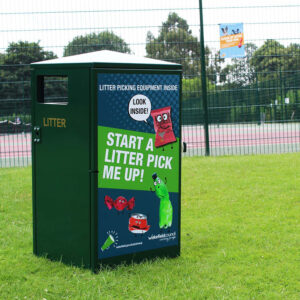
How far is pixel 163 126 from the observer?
5.18 metres

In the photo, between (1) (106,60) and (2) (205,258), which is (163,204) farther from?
(1) (106,60)

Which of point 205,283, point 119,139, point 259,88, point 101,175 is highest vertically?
point 259,88

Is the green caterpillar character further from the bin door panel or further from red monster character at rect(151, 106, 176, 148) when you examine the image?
the bin door panel

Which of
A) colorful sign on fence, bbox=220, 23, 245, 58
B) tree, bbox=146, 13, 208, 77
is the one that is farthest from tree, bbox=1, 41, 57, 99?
colorful sign on fence, bbox=220, 23, 245, 58

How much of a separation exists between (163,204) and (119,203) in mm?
492

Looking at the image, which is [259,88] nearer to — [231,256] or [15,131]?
[15,131]

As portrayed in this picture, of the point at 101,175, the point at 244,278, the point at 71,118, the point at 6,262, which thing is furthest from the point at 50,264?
the point at 244,278

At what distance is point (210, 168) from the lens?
1067cm

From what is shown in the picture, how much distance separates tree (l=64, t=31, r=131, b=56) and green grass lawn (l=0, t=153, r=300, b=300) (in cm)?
471

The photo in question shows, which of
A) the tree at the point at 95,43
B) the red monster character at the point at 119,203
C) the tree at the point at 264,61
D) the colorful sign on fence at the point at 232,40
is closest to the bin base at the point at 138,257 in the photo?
the red monster character at the point at 119,203

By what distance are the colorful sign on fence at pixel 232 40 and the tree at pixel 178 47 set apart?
0.65 metres

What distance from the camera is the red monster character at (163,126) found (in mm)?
5125

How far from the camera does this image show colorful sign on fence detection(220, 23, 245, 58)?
12.7m

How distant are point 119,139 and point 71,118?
1.46 ft
